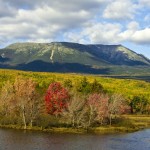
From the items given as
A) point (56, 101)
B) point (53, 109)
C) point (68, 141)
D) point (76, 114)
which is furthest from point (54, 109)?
point (68, 141)

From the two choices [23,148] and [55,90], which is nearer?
[23,148]

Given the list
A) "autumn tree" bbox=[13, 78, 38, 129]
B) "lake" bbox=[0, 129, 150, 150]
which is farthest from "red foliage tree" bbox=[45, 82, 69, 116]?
"lake" bbox=[0, 129, 150, 150]

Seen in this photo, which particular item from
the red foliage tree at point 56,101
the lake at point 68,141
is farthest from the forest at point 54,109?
the lake at point 68,141

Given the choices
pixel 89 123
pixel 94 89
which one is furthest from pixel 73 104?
pixel 94 89

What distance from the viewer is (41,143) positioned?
268 feet

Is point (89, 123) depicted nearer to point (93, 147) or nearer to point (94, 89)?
point (93, 147)

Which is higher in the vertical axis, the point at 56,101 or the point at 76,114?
the point at 56,101

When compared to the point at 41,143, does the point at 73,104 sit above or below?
above

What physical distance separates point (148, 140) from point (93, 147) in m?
20.7

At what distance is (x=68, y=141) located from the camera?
85.8 metres

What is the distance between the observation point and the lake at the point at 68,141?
78.0 metres

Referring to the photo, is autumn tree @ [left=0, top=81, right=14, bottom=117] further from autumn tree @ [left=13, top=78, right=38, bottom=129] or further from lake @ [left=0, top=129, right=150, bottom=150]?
lake @ [left=0, top=129, right=150, bottom=150]

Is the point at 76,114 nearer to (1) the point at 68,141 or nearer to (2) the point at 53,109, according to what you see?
(2) the point at 53,109

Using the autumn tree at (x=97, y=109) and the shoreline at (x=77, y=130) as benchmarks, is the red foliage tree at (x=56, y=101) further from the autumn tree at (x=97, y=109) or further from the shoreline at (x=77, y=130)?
the shoreline at (x=77, y=130)
